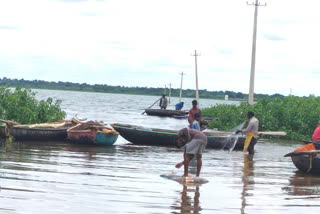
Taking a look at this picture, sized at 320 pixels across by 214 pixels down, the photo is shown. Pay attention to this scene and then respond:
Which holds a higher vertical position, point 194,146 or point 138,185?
point 194,146

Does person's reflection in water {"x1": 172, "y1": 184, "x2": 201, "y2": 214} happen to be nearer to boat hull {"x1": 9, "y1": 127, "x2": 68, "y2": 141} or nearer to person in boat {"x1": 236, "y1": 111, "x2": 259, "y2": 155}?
person in boat {"x1": 236, "y1": 111, "x2": 259, "y2": 155}

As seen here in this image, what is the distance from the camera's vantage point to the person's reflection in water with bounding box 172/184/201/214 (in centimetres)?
1119

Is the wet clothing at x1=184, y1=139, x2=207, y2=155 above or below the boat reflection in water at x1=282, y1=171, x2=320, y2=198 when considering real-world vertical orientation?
above

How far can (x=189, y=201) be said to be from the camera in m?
12.1

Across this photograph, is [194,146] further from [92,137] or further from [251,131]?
[92,137]

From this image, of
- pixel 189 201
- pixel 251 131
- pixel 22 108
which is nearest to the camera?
pixel 189 201

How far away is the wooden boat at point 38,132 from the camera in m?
24.6

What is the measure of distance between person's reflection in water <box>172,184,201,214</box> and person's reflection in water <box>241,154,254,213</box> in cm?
85

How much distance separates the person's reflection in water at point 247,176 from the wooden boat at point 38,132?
7490 mm

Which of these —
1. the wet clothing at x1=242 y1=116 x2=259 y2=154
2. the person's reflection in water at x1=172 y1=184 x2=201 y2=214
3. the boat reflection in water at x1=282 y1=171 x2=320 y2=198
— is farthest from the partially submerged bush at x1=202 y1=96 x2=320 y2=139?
the person's reflection in water at x1=172 y1=184 x2=201 y2=214

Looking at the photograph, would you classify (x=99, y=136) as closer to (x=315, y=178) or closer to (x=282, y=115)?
(x=315, y=178)

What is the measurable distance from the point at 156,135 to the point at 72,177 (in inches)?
443

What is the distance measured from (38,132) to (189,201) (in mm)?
13731

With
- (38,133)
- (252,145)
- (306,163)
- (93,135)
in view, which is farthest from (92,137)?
(306,163)
